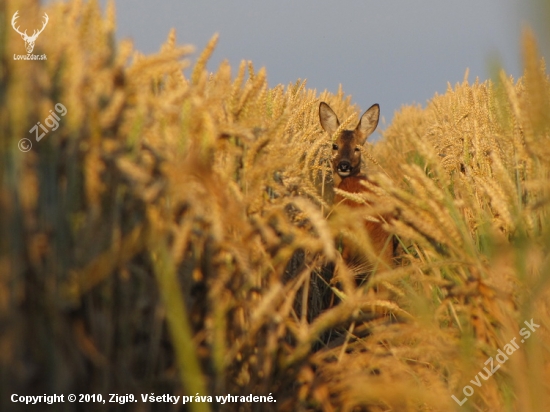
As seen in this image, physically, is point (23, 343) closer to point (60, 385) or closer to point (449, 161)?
point (60, 385)

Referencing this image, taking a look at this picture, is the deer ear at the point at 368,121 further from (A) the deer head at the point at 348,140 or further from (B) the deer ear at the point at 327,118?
(B) the deer ear at the point at 327,118

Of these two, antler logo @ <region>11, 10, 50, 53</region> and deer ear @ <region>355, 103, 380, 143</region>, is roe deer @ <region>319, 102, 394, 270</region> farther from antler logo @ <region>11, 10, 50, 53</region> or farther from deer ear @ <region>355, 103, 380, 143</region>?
antler logo @ <region>11, 10, 50, 53</region>

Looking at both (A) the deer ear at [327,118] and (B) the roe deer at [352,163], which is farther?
(A) the deer ear at [327,118]

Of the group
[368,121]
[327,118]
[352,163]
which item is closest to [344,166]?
[352,163]

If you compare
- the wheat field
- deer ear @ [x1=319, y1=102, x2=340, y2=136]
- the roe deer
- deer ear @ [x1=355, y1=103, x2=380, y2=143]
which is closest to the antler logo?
the wheat field

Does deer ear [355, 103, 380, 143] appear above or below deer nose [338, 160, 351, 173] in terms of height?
above

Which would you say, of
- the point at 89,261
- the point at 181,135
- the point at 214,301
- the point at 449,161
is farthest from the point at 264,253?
the point at 449,161

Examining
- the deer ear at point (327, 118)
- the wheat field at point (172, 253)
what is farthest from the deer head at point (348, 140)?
the wheat field at point (172, 253)
